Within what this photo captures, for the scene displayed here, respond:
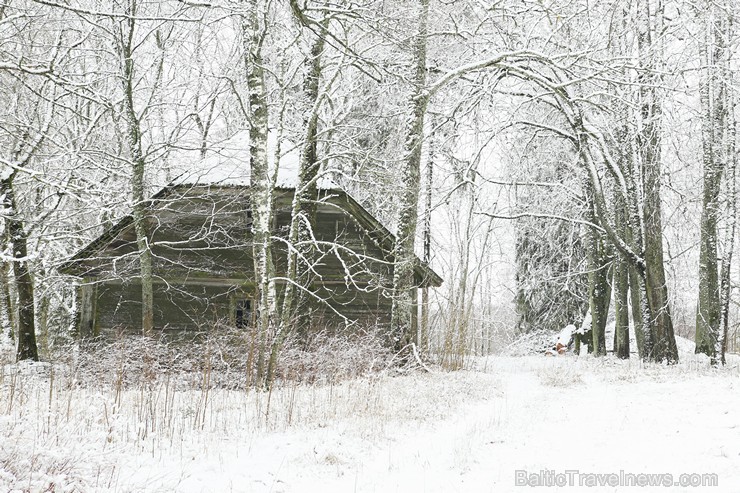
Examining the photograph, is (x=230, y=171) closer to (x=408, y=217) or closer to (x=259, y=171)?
(x=408, y=217)

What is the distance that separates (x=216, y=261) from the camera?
54.6ft

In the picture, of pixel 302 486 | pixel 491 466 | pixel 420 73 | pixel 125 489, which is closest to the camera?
pixel 125 489

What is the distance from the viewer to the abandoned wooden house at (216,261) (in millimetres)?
15742

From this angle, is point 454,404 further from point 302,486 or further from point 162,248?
point 162,248

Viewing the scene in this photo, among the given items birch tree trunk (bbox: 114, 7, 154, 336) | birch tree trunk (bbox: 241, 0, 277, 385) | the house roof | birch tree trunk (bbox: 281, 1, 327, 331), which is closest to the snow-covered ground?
birch tree trunk (bbox: 241, 0, 277, 385)

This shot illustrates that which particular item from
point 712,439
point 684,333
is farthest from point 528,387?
point 684,333

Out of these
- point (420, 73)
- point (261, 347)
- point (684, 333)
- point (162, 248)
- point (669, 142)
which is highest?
point (420, 73)

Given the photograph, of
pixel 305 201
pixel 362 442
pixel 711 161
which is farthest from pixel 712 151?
pixel 362 442

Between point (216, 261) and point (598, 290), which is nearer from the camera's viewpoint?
point (216, 261)

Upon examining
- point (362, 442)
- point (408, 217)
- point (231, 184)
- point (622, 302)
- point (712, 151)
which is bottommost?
point (362, 442)

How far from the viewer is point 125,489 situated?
406 cm

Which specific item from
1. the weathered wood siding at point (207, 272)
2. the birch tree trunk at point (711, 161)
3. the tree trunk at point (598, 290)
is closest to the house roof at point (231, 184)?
the weathered wood siding at point (207, 272)

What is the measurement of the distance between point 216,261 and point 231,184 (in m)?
2.54

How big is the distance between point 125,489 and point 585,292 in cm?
2244
